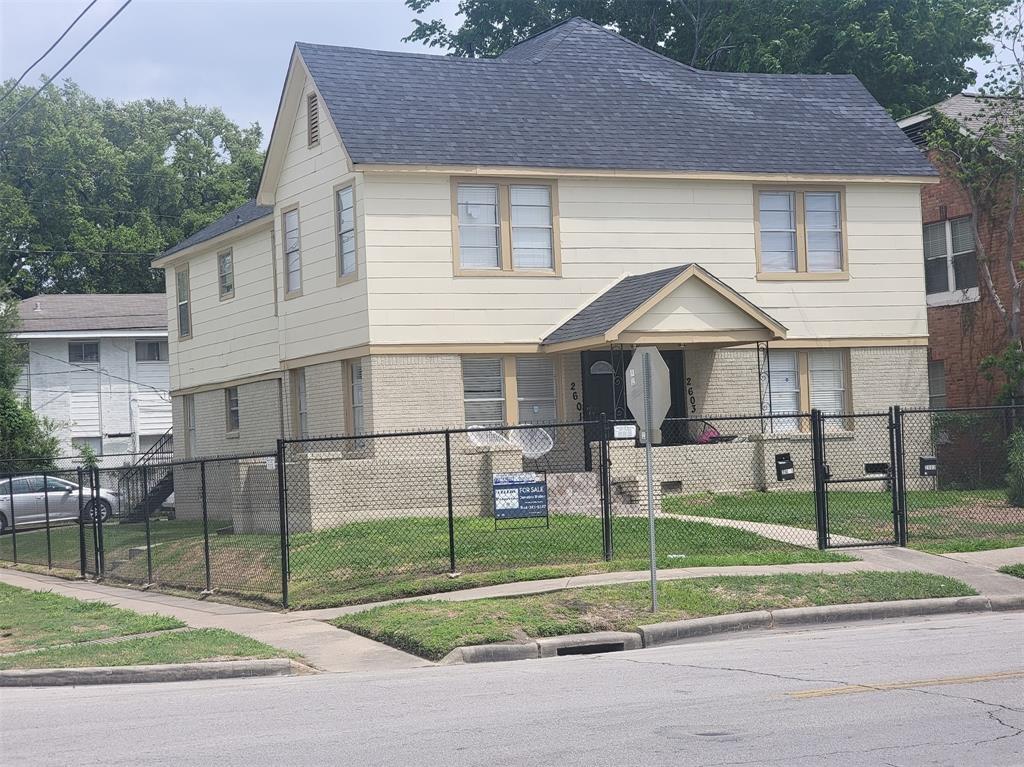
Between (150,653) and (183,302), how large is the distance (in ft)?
74.3

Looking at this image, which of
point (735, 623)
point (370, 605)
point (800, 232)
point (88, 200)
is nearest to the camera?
point (735, 623)

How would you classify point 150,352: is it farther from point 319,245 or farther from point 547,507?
point 547,507

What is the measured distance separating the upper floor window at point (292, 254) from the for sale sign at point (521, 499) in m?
9.98

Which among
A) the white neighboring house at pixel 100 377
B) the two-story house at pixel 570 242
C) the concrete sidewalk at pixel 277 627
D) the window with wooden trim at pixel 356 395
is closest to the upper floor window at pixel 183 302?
the two-story house at pixel 570 242

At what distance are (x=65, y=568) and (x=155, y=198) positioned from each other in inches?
1814

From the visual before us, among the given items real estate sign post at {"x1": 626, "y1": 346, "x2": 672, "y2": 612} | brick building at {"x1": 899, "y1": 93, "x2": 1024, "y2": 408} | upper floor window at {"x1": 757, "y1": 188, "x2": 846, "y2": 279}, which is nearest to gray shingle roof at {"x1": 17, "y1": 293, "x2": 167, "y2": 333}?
upper floor window at {"x1": 757, "y1": 188, "x2": 846, "y2": 279}

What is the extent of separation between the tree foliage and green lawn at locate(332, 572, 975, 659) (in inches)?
2113

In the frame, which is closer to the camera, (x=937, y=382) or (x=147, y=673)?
(x=147, y=673)

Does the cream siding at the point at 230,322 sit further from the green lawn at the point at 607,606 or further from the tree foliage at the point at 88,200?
the tree foliage at the point at 88,200

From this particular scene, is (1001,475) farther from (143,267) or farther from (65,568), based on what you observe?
(143,267)

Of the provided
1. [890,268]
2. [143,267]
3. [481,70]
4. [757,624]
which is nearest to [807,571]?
[757,624]

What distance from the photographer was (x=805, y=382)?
90.5 feet

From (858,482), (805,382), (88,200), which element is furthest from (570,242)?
(88,200)

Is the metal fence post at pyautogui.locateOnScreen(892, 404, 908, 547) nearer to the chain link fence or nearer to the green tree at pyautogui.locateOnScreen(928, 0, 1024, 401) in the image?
the chain link fence
